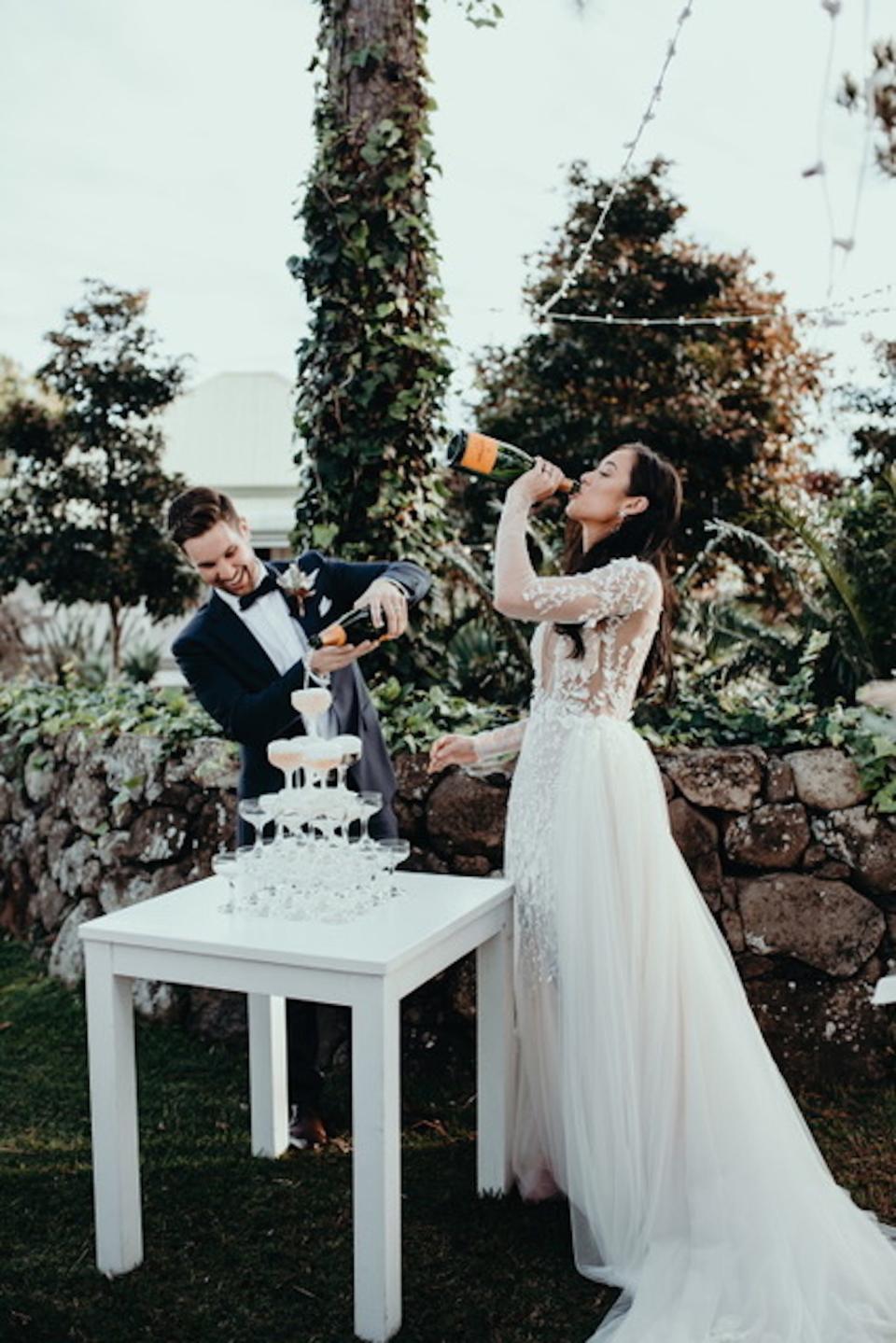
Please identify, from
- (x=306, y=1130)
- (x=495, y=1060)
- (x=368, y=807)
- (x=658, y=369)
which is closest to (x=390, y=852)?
(x=368, y=807)

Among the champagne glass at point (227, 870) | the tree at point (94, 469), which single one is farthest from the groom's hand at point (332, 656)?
the tree at point (94, 469)

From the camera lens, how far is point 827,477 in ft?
41.2

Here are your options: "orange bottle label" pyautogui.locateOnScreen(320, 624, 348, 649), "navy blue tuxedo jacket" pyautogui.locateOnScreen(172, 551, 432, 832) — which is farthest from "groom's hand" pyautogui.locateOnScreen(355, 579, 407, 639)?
"navy blue tuxedo jacket" pyautogui.locateOnScreen(172, 551, 432, 832)

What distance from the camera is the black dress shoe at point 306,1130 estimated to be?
142 inches

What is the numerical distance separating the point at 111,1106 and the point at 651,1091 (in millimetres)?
1277

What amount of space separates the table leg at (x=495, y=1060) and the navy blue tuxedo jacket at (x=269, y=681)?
681mm

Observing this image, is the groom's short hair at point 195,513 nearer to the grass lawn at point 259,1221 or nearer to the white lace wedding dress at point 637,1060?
the white lace wedding dress at point 637,1060

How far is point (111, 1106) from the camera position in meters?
2.77

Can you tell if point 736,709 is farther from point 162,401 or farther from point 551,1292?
point 162,401

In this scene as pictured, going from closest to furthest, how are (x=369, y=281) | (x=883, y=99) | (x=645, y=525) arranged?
(x=645, y=525) → (x=883, y=99) → (x=369, y=281)

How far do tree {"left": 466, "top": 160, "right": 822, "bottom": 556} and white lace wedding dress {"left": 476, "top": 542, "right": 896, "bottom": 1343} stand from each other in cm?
821

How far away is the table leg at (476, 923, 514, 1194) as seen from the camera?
10.3 feet

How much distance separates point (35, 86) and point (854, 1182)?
9.68 metres

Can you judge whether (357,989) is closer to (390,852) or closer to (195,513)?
(390,852)
